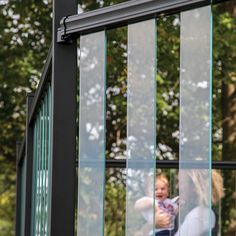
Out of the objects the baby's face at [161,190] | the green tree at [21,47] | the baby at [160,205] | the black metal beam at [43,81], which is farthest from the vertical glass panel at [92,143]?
the green tree at [21,47]

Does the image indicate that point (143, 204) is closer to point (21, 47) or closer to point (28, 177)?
point (28, 177)

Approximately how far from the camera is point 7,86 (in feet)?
31.0

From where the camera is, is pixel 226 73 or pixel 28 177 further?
pixel 226 73

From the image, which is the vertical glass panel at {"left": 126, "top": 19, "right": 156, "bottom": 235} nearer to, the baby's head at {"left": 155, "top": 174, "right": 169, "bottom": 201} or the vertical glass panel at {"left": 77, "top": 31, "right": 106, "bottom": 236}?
the vertical glass panel at {"left": 77, "top": 31, "right": 106, "bottom": 236}

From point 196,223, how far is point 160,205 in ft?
6.43

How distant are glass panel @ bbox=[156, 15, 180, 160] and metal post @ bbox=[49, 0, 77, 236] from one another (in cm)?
699

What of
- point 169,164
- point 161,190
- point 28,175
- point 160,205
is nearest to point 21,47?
point 161,190

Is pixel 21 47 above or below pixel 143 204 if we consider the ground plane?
above

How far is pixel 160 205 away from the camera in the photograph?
348 cm

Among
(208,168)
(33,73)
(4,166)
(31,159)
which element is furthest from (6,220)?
(208,168)

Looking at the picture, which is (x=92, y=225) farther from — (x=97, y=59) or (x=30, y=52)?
(x=30, y=52)

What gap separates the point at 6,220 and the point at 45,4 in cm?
317

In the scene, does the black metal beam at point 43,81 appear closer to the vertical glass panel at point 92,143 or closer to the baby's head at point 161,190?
the vertical glass panel at point 92,143

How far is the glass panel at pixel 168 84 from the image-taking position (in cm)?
897
